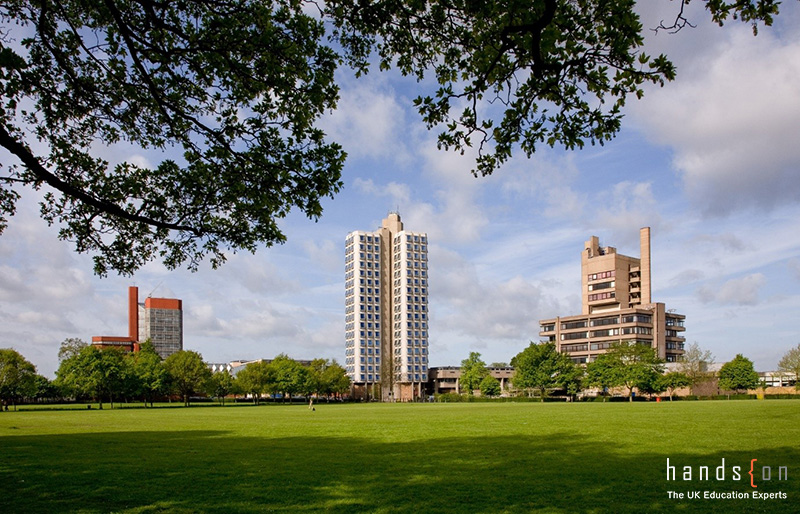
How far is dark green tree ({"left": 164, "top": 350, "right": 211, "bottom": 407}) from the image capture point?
11662cm

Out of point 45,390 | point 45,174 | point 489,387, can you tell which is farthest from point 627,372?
point 45,390

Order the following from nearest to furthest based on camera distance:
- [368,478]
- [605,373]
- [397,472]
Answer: [368,478]
[397,472]
[605,373]

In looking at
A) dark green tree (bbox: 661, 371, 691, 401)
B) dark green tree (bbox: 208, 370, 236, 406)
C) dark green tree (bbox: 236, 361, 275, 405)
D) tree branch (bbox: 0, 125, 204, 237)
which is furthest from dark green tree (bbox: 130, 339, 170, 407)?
tree branch (bbox: 0, 125, 204, 237)

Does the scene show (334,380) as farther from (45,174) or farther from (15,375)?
(45,174)

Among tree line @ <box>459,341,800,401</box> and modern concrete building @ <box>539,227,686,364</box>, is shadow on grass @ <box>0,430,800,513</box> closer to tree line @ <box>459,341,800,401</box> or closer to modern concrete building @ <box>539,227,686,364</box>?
tree line @ <box>459,341,800,401</box>

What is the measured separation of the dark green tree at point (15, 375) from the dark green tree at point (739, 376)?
130537mm

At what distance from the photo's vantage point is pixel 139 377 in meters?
107

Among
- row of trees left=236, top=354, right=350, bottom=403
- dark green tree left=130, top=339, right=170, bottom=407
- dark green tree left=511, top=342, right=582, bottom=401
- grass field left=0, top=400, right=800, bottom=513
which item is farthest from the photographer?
row of trees left=236, top=354, right=350, bottom=403

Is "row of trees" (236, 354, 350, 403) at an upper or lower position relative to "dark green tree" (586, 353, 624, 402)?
lower

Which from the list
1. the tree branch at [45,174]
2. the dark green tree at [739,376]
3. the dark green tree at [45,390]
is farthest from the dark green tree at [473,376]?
the tree branch at [45,174]

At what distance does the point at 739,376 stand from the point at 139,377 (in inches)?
4627

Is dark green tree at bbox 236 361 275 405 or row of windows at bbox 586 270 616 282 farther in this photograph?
row of windows at bbox 586 270 616 282

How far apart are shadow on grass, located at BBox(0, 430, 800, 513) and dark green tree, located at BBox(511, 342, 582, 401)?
98.1 metres

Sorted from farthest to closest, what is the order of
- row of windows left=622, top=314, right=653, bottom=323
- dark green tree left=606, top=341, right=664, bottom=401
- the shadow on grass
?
1. row of windows left=622, top=314, right=653, bottom=323
2. dark green tree left=606, top=341, right=664, bottom=401
3. the shadow on grass
